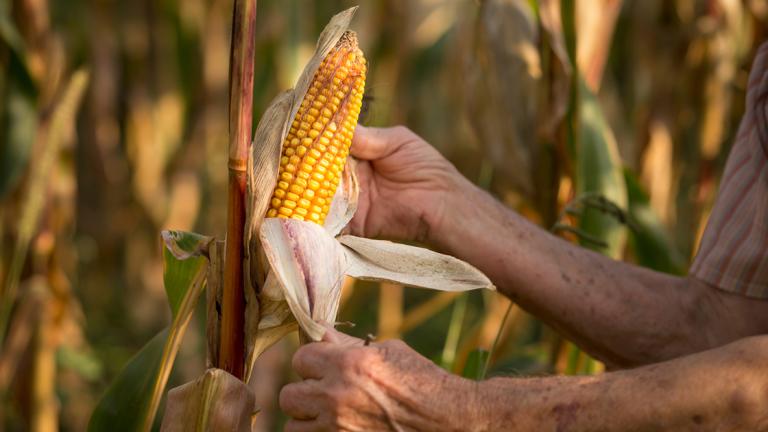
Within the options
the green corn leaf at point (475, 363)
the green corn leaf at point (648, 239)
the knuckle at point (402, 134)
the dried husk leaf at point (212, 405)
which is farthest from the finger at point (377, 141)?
the green corn leaf at point (648, 239)

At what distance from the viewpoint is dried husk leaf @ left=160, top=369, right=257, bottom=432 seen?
98 cm

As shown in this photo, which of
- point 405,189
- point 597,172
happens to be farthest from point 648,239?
point 405,189

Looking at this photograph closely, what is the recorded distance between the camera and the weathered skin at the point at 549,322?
3.26 feet

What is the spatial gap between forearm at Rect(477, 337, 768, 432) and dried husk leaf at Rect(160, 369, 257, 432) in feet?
0.82

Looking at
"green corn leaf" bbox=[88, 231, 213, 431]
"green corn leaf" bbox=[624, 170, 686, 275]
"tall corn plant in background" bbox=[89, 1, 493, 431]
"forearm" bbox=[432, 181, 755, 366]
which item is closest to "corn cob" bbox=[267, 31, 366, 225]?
"tall corn plant in background" bbox=[89, 1, 493, 431]

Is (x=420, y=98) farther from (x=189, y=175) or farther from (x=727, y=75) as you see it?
(x=727, y=75)

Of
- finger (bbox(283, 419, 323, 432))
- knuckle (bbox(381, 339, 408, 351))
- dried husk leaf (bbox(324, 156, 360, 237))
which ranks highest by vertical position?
dried husk leaf (bbox(324, 156, 360, 237))

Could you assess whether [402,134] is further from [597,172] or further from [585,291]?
[597,172]

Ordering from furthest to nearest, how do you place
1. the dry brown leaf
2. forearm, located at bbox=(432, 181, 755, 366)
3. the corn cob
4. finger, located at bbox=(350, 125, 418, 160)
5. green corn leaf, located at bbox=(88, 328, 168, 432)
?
the dry brown leaf, forearm, located at bbox=(432, 181, 755, 366), finger, located at bbox=(350, 125, 418, 160), green corn leaf, located at bbox=(88, 328, 168, 432), the corn cob

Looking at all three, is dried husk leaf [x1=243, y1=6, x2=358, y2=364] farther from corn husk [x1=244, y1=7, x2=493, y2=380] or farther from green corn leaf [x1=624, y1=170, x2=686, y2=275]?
green corn leaf [x1=624, y1=170, x2=686, y2=275]

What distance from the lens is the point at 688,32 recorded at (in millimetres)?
2504

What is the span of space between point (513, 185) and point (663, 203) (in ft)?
2.67

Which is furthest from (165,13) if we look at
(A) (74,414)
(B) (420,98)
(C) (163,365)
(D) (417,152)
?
(C) (163,365)

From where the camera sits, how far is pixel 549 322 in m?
1.49
